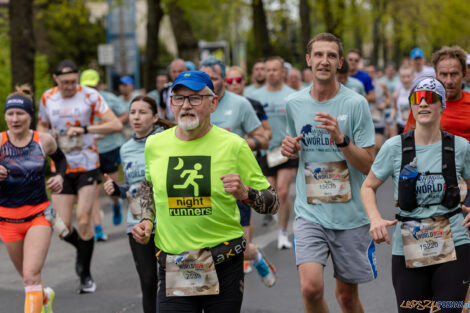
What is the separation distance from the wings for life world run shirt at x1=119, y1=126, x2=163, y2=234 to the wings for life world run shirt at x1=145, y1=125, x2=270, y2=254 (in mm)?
1948

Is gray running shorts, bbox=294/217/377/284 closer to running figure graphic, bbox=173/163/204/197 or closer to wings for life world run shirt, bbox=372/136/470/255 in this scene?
wings for life world run shirt, bbox=372/136/470/255

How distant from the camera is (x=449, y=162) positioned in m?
4.62

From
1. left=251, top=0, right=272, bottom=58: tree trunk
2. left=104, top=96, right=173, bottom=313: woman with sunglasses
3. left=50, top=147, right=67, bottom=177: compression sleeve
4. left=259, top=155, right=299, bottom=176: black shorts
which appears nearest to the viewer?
left=104, top=96, right=173, bottom=313: woman with sunglasses

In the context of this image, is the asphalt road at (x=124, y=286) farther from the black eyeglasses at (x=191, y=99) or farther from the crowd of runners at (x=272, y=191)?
the black eyeglasses at (x=191, y=99)

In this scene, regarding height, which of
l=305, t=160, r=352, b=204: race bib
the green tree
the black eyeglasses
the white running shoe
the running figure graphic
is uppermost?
the green tree

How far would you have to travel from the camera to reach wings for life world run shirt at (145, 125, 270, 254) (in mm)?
4277

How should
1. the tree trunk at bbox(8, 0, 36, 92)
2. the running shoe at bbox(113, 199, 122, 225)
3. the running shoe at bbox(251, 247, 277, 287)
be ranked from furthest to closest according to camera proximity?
1. the tree trunk at bbox(8, 0, 36, 92)
2. the running shoe at bbox(113, 199, 122, 225)
3. the running shoe at bbox(251, 247, 277, 287)

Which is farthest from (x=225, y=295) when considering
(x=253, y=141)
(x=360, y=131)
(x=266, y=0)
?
(x=266, y=0)

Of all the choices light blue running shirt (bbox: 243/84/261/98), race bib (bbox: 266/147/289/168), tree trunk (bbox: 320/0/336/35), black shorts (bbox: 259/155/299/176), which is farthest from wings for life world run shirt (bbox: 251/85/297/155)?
tree trunk (bbox: 320/0/336/35)

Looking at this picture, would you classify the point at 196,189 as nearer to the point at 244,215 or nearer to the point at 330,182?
the point at 330,182

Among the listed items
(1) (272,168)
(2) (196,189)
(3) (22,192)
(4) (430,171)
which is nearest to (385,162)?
(4) (430,171)

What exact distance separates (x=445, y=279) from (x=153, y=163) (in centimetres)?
176

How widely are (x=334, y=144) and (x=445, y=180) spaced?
1006mm

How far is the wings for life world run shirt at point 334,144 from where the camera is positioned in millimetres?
5426
